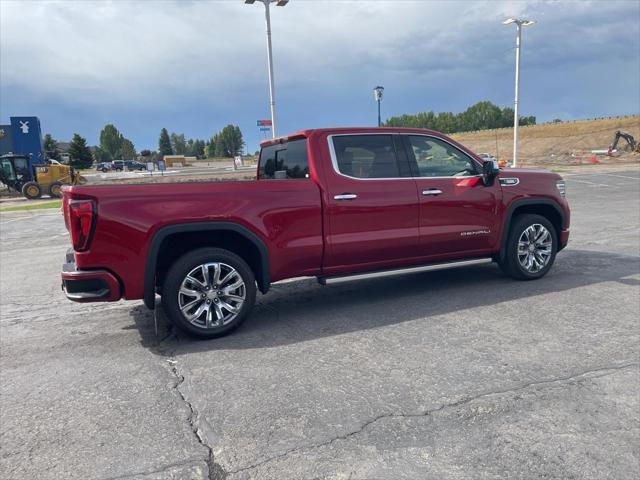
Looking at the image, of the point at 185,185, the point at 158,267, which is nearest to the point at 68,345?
the point at 158,267

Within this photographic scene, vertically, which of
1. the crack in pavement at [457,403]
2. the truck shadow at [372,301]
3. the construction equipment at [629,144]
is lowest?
the crack in pavement at [457,403]

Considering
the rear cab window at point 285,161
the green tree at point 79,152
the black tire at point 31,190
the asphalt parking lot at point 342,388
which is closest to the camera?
the asphalt parking lot at point 342,388

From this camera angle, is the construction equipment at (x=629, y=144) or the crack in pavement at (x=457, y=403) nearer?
the crack in pavement at (x=457, y=403)

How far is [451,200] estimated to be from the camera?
546 centimetres

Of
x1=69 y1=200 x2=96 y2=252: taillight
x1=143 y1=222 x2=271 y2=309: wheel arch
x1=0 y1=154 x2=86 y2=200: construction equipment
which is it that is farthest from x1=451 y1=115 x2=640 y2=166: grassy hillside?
x1=69 y1=200 x2=96 y2=252: taillight

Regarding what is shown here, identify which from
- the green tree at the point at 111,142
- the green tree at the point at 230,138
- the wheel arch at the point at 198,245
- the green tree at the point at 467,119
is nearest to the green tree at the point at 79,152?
the green tree at the point at 111,142

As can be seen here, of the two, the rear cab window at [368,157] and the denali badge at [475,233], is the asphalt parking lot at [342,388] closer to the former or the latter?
the denali badge at [475,233]

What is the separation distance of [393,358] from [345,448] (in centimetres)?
127

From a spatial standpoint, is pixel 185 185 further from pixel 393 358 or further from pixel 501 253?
pixel 501 253

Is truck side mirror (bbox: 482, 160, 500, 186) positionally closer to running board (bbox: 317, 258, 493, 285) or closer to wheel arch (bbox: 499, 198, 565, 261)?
wheel arch (bbox: 499, 198, 565, 261)

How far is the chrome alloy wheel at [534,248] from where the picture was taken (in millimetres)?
5965

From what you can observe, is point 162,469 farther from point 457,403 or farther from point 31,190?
point 31,190

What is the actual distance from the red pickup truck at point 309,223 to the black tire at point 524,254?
0.02 m

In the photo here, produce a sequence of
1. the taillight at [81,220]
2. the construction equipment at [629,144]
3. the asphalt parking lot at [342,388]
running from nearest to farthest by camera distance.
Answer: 1. the asphalt parking lot at [342,388]
2. the taillight at [81,220]
3. the construction equipment at [629,144]
